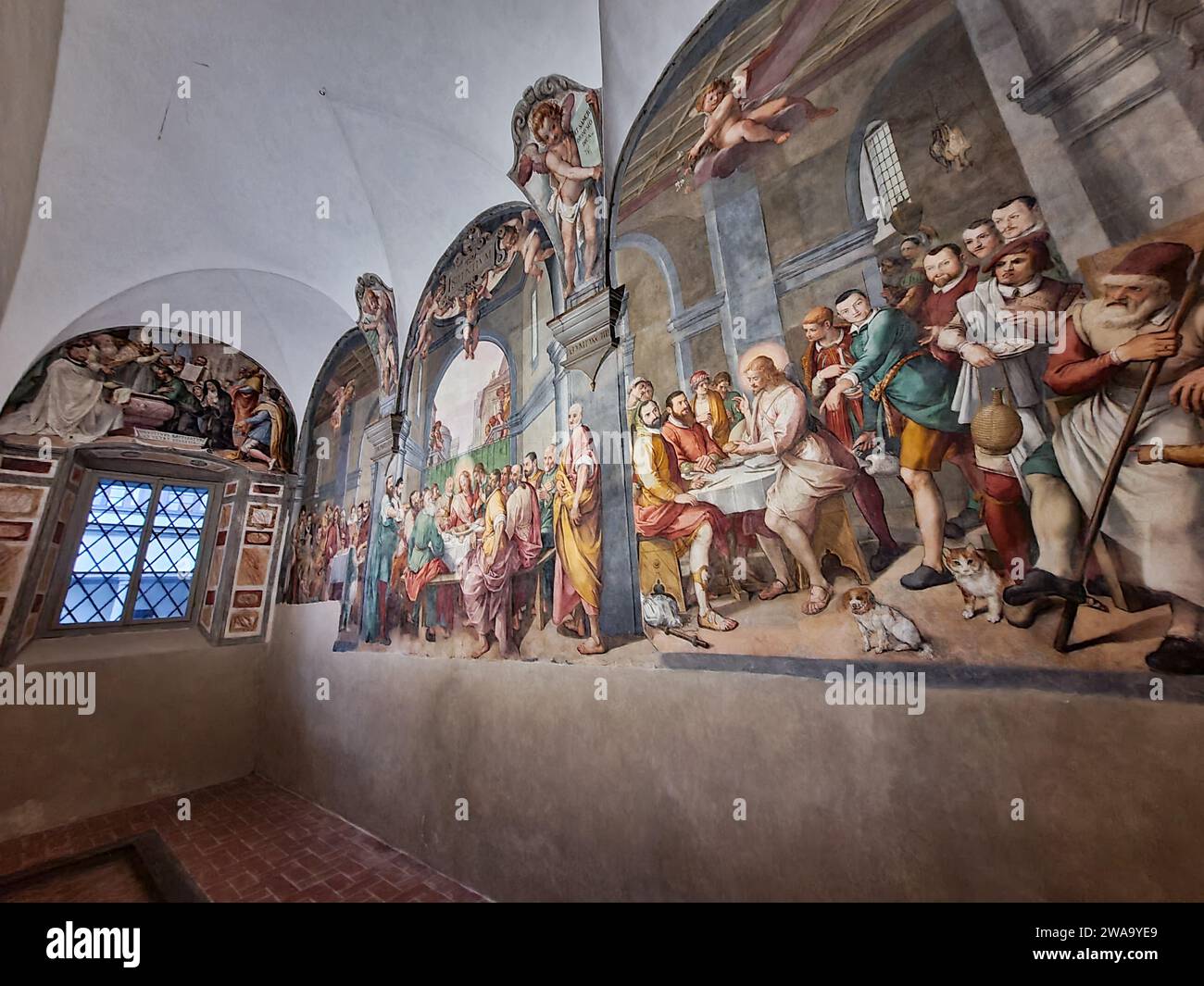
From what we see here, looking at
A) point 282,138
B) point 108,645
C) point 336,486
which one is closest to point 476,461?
point 336,486

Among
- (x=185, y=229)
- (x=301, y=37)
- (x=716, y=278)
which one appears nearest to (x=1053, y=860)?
(x=716, y=278)

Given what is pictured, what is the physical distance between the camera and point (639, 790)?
10.2 feet

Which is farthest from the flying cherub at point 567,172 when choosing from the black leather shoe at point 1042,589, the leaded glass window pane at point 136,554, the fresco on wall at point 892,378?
the leaded glass window pane at point 136,554

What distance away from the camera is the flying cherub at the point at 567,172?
160 inches

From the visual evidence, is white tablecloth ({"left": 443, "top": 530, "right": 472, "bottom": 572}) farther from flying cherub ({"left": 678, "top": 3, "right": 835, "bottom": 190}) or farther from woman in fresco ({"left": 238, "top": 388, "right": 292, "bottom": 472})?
woman in fresco ({"left": 238, "top": 388, "right": 292, "bottom": 472})

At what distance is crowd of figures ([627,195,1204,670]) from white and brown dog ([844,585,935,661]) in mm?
135

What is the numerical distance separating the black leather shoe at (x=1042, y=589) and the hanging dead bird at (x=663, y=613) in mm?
1489

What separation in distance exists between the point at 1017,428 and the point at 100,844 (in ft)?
28.3

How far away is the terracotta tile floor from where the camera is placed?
4.15 meters

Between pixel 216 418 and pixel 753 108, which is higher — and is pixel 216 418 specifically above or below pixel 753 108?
above

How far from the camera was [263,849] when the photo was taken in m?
5.01

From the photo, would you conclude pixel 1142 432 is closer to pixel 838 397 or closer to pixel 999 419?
pixel 999 419

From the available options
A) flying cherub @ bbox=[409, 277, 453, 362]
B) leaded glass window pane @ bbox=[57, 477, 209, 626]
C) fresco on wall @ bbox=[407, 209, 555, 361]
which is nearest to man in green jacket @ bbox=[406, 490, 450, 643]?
fresco on wall @ bbox=[407, 209, 555, 361]

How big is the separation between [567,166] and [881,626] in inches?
161
